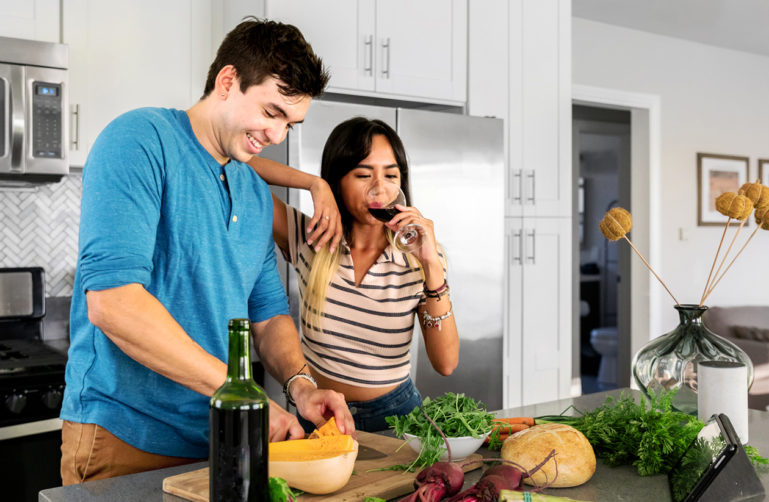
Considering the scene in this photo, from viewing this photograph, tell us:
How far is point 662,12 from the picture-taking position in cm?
486

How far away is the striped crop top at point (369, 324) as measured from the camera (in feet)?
5.80

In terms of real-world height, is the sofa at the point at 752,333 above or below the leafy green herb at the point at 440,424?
below

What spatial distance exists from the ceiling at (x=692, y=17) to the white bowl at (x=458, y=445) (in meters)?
4.05

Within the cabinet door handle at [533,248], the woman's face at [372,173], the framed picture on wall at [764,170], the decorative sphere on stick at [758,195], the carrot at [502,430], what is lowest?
the carrot at [502,430]

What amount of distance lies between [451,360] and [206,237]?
75 centimetres

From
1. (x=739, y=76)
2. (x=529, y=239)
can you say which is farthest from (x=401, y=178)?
(x=739, y=76)

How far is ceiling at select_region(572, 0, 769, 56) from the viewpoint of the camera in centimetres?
468

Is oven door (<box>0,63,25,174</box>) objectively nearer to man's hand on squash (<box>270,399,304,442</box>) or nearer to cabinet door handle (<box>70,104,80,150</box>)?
cabinet door handle (<box>70,104,80,150</box>)

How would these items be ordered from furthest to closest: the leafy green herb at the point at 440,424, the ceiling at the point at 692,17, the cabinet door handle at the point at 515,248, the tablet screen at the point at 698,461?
the ceiling at the point at 692,17 < the cabinet door handle at the point at 515,248 < the leafy green herb at the point at 440,424 < the tablet screen at the point at 698,461

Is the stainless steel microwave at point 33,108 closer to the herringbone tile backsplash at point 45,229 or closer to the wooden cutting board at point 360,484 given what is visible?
the herringbone tile backsplash at point 45,229

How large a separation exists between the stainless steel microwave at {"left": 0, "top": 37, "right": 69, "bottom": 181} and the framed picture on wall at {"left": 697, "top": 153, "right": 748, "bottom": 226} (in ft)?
15.6

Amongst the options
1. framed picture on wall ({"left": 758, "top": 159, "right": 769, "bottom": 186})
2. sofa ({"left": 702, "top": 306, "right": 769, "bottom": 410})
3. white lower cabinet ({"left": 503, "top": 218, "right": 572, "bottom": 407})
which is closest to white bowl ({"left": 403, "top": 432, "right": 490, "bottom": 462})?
white lower cabinet ({"left": 503, "top": 218, "right": 572, "bottom": 407})

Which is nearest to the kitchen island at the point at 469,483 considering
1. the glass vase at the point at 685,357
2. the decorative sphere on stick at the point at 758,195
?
the glass vase at the point at 685,357

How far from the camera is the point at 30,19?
2424mm
